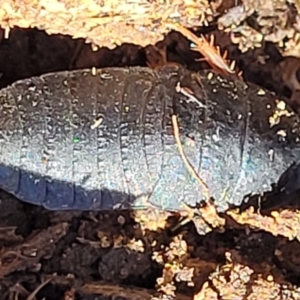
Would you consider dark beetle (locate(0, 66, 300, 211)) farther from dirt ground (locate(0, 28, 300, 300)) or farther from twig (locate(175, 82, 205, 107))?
dirt ground (locate(0, 28, 300, 300))

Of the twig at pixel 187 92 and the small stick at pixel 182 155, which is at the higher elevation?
the twig at pixel 187 92

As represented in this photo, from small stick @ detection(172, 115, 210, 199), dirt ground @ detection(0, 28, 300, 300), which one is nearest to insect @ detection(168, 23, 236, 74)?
dirt ground @ detection(0, 28, 300, 300)

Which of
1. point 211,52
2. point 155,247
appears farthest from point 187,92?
point 155,247

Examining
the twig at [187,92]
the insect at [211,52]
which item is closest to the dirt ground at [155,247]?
the insect at [211,52]

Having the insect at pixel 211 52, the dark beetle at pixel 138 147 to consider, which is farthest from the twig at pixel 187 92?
the insect at pixel 211 52

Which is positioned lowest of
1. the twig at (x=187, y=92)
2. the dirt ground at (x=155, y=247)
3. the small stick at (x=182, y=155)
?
the dirt ground at (x=155, y=247)

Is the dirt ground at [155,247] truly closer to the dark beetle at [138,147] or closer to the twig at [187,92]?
the dark beetle at [138,147]

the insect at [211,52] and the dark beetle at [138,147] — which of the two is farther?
the insect at [211,52]
